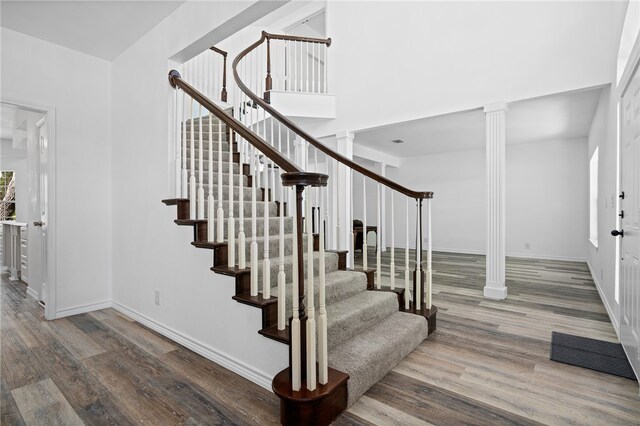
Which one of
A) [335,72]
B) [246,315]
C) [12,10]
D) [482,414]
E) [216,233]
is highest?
[335,72]

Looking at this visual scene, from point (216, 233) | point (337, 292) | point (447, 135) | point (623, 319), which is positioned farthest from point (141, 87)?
point (447, 135)

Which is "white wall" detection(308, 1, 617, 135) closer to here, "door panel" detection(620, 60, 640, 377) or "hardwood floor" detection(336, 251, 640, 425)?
"door panel" detection(620, 60, 640, 377)

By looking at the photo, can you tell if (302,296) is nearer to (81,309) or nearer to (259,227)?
(259,227)

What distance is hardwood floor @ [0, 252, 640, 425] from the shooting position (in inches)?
64.2

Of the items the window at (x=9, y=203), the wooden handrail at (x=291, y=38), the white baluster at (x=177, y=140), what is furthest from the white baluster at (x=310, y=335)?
the window at (x=9, y=203)

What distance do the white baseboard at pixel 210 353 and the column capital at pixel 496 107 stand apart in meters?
3.73

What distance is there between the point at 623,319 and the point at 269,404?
8.33ft

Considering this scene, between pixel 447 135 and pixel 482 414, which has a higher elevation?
pixel 447 135

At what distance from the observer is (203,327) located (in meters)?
2.31

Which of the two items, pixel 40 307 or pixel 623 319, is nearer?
pixel 623 319

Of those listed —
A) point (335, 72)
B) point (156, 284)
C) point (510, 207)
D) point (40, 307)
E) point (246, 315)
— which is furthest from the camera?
point (510, 207)

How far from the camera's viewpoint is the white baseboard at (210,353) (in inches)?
75.4

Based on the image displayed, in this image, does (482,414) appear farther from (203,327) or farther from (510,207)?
(510,207)

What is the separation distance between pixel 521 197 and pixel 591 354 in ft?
18.5
